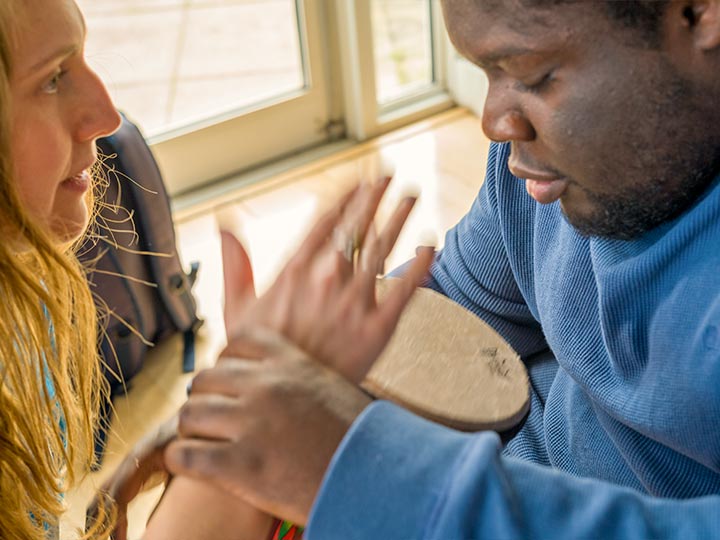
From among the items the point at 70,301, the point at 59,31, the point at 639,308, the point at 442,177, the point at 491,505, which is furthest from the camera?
the point at 442,177

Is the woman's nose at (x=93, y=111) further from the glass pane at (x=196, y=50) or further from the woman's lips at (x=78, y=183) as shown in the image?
the glass pane at (x=196, y=50)

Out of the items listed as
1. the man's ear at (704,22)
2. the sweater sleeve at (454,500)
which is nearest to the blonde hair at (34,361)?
the sweater sleeve at (454,500)

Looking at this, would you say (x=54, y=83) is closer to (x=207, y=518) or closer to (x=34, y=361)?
(x=34, y=361)

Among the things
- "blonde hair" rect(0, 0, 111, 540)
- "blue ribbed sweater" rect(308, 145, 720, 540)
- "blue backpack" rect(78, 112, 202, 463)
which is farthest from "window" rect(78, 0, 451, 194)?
"blue ribbed sweater" rect(308, 145, 720, 540)

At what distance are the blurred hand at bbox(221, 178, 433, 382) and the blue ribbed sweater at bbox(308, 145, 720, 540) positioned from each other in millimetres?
45

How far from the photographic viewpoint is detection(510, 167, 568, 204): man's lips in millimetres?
667

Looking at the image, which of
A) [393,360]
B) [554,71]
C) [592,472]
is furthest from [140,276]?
[554,71]

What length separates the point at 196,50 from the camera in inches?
92.5

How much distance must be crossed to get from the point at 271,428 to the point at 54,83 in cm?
44

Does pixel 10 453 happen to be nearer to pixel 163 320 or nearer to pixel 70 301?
pixel 70 301

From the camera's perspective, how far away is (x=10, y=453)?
2.76 ft

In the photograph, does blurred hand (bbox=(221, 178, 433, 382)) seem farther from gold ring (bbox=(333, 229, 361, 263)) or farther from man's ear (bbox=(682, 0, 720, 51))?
man's ear (bbox=(682, 0, 720, 51))

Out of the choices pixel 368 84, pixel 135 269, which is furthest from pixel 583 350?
pixel 368 84

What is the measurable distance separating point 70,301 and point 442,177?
1301 millimetres
